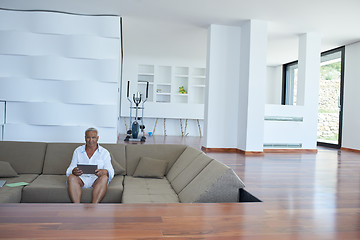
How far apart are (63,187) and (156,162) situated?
1.09 m

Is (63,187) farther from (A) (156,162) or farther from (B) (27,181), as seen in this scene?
(A) (156,162)

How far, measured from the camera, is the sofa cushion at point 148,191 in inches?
119

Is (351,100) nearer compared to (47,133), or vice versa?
(47,133)

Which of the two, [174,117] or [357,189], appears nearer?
[357,189]

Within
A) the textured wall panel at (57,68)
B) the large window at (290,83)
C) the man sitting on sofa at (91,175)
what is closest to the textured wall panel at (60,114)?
the textured wall panel at (57,68)

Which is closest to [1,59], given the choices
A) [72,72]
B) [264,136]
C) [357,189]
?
[72,72]

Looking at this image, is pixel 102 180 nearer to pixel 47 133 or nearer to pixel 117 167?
pixel 117 167

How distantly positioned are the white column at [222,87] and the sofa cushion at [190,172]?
3.64 m

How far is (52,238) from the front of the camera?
1.79 m

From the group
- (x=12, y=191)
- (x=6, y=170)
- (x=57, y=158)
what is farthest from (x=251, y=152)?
(x=12, y=191)

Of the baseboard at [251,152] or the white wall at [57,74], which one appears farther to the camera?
the baseboard at [251,152]

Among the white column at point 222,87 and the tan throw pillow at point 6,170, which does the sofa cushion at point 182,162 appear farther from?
the white column at point 222,87

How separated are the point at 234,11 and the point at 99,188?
14.3 ft

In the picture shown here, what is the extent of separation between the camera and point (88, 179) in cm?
338
